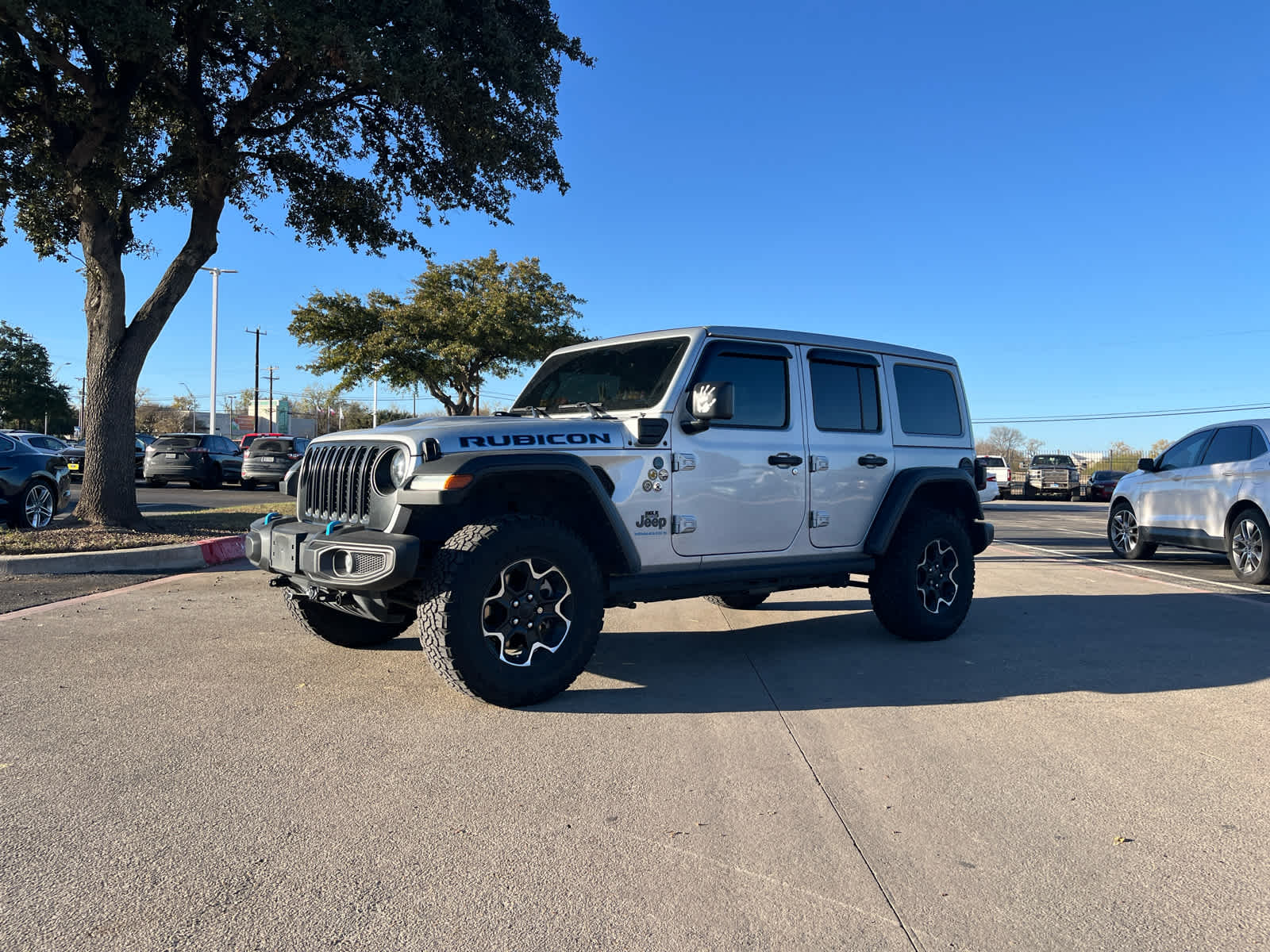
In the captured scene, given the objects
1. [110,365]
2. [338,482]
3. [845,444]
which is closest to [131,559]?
[110,365]

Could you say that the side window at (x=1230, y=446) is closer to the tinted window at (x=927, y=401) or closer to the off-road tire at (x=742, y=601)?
the tinted window at (x=927, y=401)

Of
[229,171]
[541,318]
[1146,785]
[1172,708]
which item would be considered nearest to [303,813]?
[1146,785]

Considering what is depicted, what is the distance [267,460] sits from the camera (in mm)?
23344

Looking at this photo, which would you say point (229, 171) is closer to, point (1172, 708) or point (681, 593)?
point (681, 593)

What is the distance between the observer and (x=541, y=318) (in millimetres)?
28438

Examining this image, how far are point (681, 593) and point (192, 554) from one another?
6.97 meters

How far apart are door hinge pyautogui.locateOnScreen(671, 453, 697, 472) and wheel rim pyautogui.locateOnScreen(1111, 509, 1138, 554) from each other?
9.46 metres

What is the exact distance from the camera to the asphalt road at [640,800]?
97.0 inches

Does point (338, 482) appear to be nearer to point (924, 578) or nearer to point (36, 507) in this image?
point (924, 578)

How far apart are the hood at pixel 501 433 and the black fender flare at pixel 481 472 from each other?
8 centimetres

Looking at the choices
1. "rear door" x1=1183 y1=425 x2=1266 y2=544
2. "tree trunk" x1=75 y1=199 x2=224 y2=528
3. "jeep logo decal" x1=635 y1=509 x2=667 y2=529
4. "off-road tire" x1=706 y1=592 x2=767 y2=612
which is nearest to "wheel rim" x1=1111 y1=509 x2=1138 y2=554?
"rear door" x1=1183 y1=425 x2=1266 y2=544

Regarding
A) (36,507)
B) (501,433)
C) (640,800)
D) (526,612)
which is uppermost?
(501,433)

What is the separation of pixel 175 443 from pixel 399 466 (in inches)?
853

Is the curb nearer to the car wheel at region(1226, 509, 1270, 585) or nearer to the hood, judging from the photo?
the hood
